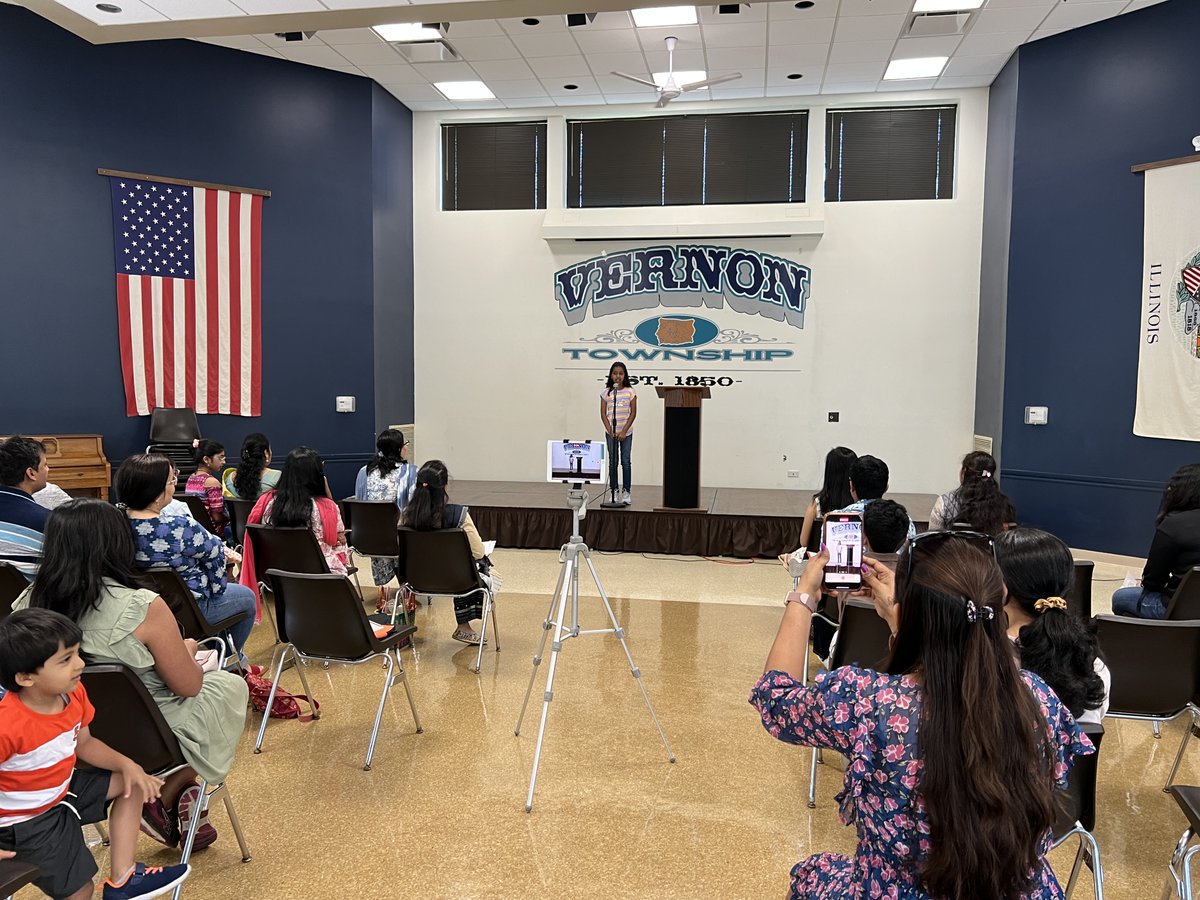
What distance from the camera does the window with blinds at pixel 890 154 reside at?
8781mm

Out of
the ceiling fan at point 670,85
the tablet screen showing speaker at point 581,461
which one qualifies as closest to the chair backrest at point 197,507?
the tablet screen showing speaker at point 581,461

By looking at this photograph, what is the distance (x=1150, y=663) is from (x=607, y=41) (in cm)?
676

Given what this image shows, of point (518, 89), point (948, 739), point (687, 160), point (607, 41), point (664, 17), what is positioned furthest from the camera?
point (687, 160)

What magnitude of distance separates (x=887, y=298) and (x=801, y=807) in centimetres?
705

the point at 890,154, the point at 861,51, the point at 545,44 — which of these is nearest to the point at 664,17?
the point at 545,44

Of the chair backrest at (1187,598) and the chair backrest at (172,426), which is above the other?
the chair backrest at (172,426)

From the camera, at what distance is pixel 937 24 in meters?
7.03

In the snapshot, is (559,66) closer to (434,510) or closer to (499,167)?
(499,167)

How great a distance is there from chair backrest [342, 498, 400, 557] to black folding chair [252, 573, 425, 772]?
4.81 feet

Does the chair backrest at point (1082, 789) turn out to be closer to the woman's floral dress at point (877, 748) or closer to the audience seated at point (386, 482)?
the woman's floral dress at point (877, 748)

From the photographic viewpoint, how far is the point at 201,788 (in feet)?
7.72

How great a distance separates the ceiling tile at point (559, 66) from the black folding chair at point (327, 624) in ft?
21.0

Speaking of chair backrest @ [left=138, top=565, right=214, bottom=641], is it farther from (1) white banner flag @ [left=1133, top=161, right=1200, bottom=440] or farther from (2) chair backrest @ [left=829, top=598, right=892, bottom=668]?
(1) white banner flag @ [left=1133, top=161, right=1200, bottom=440]

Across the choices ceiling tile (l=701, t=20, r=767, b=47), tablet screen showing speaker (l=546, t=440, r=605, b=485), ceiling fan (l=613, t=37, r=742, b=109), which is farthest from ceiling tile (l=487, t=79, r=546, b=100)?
tablet screen showing speaker (l=546, t=440, r=605, b=485)
